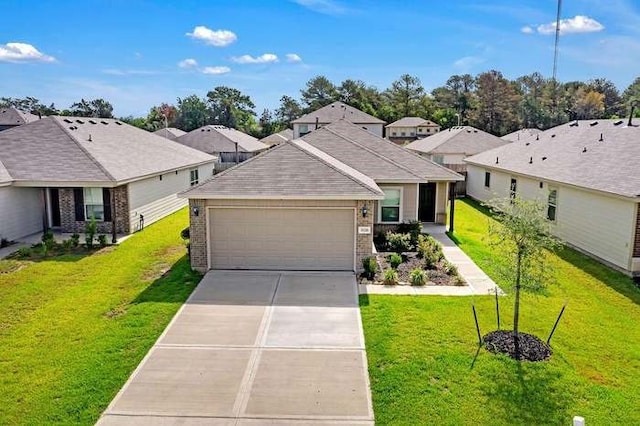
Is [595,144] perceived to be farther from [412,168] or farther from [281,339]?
[281,339]

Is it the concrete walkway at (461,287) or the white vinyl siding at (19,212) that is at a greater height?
the white vinyl siding at (19,212)

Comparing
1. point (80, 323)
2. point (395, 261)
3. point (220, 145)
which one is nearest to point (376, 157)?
point (395, 261)

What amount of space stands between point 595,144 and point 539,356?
1383 centimetres

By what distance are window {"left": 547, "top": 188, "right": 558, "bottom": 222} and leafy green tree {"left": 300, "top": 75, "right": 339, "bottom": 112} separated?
65.7 metres

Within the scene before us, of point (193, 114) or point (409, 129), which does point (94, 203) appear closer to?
point (409, 129)

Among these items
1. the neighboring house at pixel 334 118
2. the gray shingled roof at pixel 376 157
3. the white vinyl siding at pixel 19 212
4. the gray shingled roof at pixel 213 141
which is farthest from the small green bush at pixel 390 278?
the neighboring house at pixel 334 118

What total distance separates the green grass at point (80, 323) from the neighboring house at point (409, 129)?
61605mm

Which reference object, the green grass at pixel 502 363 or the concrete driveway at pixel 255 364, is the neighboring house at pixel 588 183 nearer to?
the green grass at pixel 502 363

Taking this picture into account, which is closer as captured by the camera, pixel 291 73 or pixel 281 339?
pixel 281 339

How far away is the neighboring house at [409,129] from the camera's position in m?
73.4

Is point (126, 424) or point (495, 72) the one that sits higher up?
point (495, 72)

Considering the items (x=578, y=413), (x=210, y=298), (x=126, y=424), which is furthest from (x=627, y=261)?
(x=126, y=424)

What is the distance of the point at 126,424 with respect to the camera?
6598mm

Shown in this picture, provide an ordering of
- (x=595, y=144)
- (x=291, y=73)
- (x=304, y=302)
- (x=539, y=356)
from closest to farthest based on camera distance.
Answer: (x=539, y=356) → (x=304, y=302) → (x=595, y=144) → (x=291, y=73)
